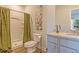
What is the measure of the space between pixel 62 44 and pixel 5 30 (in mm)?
584

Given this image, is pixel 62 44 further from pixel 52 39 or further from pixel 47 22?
pixel 47 22

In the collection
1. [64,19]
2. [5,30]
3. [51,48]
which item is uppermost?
[64,19]

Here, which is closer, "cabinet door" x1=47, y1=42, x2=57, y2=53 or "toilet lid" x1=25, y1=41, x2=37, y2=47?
"cabinet door" x1=47, y1=42, x2=57, y2=53

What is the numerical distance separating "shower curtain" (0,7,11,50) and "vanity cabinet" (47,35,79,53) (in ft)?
1.33

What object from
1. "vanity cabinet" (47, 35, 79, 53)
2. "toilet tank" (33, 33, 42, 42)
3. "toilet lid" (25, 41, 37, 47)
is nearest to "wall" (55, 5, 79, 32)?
"vanity cabinet" (47, 35, 79, 53)

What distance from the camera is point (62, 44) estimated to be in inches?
46.1

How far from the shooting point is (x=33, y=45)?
1218mm

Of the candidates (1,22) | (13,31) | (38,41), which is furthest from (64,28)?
(1,22)

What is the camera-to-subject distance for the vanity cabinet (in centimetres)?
107

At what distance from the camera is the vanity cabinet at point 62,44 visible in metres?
1.07

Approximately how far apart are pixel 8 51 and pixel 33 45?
0.28 m

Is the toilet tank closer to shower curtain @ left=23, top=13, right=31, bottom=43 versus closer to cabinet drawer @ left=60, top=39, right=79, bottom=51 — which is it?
shower curtain @ left=23, top=13, right=31, bottom=43

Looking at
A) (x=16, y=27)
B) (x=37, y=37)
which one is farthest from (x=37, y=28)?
(x=16, y=27)
